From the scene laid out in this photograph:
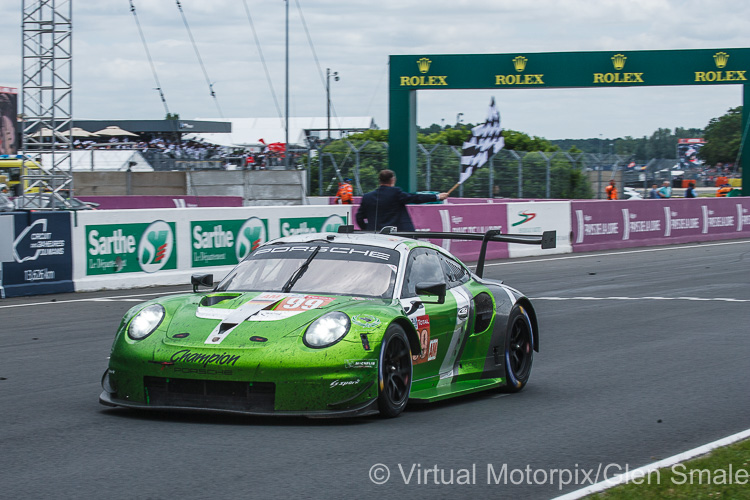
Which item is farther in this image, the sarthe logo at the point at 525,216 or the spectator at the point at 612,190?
the spectator at the point at 612,190

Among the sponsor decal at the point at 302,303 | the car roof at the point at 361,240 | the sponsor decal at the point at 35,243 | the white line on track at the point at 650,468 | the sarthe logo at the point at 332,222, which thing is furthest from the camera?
the sarthe logo at the point at 332,222

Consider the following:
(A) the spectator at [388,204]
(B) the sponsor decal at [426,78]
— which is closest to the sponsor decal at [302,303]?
(A) the spectator at [388,204]

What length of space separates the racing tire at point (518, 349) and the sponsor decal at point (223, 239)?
9939 mm

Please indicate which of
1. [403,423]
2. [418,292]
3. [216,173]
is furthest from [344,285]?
[216,173]

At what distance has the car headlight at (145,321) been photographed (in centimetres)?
649

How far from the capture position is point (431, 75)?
1367 inches

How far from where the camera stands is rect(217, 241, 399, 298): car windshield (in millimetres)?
7156

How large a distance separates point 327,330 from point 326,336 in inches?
2.3

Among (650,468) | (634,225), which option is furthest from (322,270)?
(634,225)

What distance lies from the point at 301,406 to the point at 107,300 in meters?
9.24

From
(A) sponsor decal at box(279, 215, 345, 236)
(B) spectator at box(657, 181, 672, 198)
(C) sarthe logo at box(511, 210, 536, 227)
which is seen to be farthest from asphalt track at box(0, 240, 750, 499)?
(B) spectator at box(657, 181, 672, 198)

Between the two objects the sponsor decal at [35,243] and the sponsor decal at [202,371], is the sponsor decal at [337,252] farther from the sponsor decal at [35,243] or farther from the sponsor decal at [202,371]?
the sponsor decal at [35,243]

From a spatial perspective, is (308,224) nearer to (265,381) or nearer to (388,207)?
(388,207)

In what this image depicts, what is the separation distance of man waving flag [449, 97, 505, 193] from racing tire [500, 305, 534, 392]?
3.71 meters
